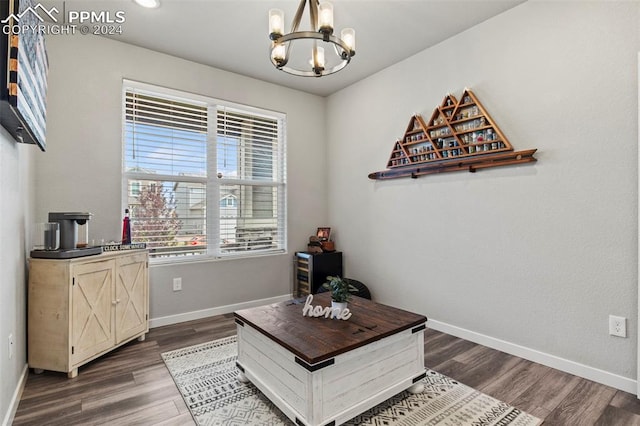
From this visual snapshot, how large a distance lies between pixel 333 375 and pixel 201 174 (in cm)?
272

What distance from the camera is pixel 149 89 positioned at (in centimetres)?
333

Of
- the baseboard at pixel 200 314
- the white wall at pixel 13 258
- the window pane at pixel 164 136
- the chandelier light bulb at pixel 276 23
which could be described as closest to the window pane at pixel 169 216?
the window pane at pixel 164 136

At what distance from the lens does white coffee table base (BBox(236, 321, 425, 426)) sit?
168 centimetres

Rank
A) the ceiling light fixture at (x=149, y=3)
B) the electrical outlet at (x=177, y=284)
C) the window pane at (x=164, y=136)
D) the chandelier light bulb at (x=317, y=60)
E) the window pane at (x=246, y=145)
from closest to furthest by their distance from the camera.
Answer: the chandelier light bulb at (x=317, y=60) → the ceiling light fixture at (x=149, y=3) → the window pane at (x=164, y=136) → the electrical outlet at (x=177, y=284) → the window pane at (x=246, y=145)

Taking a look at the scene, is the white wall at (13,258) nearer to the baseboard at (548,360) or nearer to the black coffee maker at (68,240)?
the black coffee maker at (68,240)

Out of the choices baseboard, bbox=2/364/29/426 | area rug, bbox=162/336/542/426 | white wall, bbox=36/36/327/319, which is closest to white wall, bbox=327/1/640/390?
area rug, bbox=162/336/542/426

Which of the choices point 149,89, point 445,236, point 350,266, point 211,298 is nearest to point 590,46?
point 445,236

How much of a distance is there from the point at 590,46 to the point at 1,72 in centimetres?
344

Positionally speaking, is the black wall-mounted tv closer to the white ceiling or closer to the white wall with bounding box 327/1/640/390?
the white ceiling

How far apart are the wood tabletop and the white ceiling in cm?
238

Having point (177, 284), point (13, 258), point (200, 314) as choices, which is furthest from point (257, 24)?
point (200, 314)

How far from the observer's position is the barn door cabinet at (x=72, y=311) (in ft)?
7.51

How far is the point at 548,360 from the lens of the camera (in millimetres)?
2496

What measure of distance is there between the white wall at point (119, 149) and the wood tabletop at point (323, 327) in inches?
61.1
